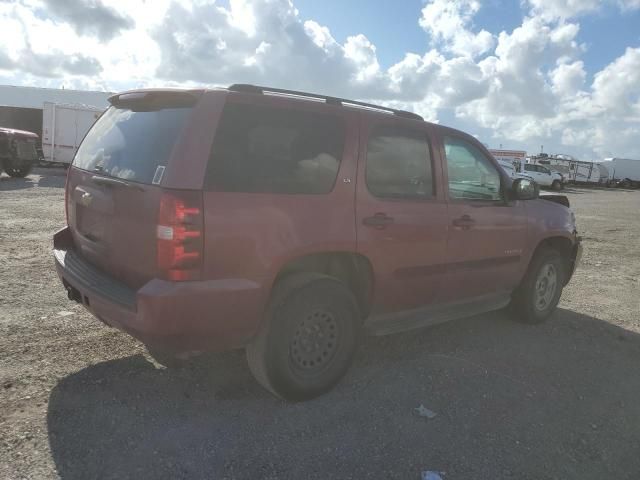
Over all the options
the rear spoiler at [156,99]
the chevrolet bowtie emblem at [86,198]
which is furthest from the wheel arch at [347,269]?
the chevrolet bowtie emblem at [86,198]

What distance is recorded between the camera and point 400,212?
3.75 m

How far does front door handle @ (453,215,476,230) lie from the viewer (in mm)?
4193

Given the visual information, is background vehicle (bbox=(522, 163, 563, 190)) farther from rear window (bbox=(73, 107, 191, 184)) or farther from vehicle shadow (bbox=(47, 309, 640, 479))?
rear window (bbox=(73, 107, 191, 184))

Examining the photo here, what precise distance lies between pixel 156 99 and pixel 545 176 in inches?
1427

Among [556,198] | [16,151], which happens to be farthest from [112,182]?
[16,151]

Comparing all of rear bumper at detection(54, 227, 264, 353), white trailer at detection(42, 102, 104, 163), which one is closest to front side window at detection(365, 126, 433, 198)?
rear bumper at detection(54, 227, 264, 353)

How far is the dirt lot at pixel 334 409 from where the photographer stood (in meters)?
2.79

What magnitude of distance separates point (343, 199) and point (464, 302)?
175 cm

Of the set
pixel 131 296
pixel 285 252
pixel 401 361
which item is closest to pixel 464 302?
pixel 401 361

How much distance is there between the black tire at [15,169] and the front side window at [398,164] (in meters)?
16.3

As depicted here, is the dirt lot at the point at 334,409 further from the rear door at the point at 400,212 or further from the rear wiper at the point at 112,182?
the rear wiper at the point at 112,182

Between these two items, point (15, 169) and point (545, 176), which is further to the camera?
point (545, 176)

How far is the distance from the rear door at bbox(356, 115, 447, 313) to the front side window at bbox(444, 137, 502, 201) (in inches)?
8.5

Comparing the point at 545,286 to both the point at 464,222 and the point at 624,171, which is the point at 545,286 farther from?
the point at 624,171
